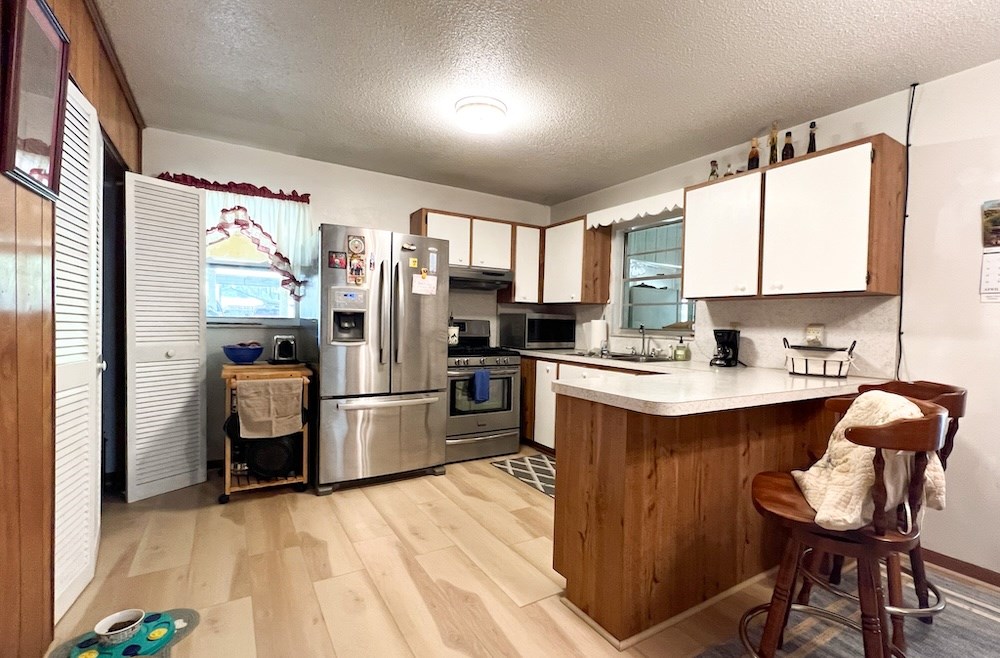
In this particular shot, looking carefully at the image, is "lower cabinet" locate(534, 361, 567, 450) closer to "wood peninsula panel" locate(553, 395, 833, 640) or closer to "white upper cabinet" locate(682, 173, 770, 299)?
"white upper cabinet" locate(682, 173, 770, 299)

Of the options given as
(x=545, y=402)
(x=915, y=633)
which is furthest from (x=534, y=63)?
(x=915, y=633)

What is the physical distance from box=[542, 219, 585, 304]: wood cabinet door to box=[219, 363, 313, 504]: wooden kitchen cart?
7.78ft

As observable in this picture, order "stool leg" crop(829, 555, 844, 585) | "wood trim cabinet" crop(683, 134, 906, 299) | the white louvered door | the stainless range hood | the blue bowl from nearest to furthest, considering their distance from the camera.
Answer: the white louvered door
"stool leg" crop(829, 555, 844, 585)
"wood trim cabinet" crop(683, 134, 906, 299)
the blue bowl
the stainless range hood

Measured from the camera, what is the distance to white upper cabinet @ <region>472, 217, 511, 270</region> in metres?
4.06

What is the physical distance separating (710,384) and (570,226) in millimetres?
2622

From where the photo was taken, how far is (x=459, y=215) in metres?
3.98

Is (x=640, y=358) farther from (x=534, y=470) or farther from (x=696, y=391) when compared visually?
→ (x=696, y=391)

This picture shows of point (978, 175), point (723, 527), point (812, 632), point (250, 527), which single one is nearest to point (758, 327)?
point (978, 175)

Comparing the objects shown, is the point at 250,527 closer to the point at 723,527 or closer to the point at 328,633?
the point at 328,633

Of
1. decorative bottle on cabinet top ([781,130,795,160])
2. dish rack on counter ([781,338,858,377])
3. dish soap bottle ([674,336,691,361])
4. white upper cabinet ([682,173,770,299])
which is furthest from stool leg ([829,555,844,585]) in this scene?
decorative bottle on cabinet top ([781,130,795,160])

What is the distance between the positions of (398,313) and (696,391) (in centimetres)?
213

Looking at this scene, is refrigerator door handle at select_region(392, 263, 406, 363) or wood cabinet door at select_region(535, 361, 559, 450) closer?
refrigerator door handle at select_region(392, 263, 406, 363)

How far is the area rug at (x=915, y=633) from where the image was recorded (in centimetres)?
155

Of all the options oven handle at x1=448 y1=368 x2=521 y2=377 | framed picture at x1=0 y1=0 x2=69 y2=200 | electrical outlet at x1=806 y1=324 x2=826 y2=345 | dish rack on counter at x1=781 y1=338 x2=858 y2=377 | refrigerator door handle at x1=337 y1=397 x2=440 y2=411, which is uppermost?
framed picture at x1=0 y1=0 x2=69 y2=200
